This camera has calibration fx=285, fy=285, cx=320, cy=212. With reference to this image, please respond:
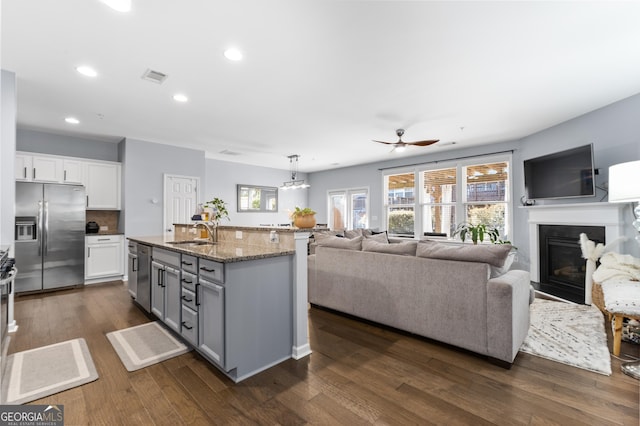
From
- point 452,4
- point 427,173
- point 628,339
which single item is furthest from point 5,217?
point 427,173

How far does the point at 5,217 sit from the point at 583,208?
7.21 m

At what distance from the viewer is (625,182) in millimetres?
2598

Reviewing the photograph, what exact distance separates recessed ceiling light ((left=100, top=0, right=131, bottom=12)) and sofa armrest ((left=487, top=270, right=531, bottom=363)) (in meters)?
3.44

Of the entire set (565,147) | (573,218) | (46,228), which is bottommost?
(46,228)

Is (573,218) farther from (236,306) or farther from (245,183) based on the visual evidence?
(245,183)

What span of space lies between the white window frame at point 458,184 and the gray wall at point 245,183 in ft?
8.75

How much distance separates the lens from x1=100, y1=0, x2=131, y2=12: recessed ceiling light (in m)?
1.91

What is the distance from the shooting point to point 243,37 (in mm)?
2377

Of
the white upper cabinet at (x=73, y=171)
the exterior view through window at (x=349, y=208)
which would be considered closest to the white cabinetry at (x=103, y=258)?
the white upper cabinet at (x=73, y=171)

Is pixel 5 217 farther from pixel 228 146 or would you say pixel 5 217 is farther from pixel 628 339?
pixel 628 339

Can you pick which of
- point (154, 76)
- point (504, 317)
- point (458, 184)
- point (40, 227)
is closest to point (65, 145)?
point (40, 227)

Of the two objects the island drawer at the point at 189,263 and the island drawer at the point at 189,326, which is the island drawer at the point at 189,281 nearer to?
the island drawer at the point at 189,263

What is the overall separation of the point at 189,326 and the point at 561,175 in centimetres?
560

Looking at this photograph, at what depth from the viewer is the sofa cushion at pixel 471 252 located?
7.89 ft
